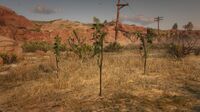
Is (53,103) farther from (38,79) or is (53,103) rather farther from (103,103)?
(38,79)

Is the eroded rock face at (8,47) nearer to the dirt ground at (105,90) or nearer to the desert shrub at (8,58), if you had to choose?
the desert shrub at (8,58)

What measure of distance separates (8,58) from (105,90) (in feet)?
51.7

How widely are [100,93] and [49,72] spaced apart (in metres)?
7.52

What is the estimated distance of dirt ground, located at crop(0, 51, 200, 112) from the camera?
11031 mm

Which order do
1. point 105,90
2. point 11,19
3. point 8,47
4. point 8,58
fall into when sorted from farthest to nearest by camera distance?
point 11,19 → point 8,47 → point 8,58 → point 105,90

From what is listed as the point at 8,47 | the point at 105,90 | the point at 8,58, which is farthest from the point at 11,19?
the point at 105,90

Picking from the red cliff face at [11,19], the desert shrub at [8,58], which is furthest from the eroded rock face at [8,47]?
the red cliff face at [11,19]

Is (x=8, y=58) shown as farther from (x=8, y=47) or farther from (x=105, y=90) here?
(x=105, y=90)

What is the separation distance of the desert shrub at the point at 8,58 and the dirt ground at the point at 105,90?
6541mm

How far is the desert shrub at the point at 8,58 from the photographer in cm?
2554

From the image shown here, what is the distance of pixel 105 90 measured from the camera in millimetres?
13328

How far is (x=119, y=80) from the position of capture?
49.8ft

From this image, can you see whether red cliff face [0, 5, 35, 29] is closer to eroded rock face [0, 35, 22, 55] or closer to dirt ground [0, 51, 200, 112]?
eroded rock face [0, 35, 22, 55]

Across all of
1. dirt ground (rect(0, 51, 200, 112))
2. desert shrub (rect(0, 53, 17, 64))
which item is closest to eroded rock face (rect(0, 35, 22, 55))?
desert shrub (rect(0, 53, 17, 64))
